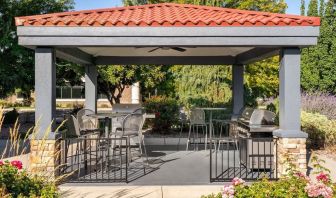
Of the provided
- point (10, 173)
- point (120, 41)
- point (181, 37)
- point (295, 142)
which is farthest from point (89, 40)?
point (295, 142)

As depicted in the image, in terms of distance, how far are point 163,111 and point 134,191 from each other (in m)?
8.07

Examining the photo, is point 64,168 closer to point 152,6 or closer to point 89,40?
point 89,40

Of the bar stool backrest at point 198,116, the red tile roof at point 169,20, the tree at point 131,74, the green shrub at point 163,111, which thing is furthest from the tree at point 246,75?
the red tile roof at point 169,20

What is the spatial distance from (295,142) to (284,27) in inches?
80.1

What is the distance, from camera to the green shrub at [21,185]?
410cm

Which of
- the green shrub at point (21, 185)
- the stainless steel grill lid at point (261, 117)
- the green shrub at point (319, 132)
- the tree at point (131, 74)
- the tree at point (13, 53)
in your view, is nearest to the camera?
the green shrub at point (21, 185)

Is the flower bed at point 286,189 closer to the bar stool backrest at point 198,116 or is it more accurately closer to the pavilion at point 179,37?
the pavilion at point 179,37

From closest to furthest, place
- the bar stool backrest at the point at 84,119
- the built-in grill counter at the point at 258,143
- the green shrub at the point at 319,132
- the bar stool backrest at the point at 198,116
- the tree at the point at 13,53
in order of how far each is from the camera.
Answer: the built-in grill counter at the point at 258,143, the bar stool backrest at the point at 84,119, the bar stool backrest at the point at 198,116, the green shrub at the point at 319,132, the tree at the point at 13,53

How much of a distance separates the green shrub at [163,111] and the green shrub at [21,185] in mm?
9464

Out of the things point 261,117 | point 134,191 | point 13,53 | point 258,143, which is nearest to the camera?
point 134,191

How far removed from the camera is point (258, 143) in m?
7.51

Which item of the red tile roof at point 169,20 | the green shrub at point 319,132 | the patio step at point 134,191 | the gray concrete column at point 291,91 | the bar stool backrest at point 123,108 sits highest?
the red tile roof at point 169,20

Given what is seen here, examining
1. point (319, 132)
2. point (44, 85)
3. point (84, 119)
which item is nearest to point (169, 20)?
point (44, 85)

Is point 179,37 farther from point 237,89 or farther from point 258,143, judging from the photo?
point 237,89
